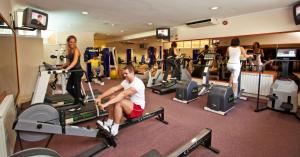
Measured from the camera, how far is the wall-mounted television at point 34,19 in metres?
4.02

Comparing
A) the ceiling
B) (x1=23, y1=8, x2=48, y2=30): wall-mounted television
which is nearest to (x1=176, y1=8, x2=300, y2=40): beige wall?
the ceiling

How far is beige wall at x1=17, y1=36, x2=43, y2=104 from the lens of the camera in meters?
4.62

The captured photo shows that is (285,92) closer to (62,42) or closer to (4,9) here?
(4,9)

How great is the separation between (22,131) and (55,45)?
6730mm

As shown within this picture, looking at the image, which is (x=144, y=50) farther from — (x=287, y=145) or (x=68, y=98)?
(x=287, y=145)

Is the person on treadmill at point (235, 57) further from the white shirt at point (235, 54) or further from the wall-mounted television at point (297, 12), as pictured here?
the wall-mounted television at point (297, 12)

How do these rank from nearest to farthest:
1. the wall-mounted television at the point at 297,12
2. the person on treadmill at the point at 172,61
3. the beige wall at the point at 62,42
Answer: the wall-mounted television at the point at 297,12 < the person on treadmill at the point at 172,61 < the beige wall at the point at 62,42

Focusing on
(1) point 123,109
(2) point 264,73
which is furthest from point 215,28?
(1) point 123,109

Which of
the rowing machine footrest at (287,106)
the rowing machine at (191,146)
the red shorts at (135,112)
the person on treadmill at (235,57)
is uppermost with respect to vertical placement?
the person on treadmill at (235,57)

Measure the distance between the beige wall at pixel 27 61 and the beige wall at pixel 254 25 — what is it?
5543mm

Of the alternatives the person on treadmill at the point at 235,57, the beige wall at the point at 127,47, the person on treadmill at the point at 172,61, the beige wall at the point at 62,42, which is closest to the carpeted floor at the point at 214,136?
the person on treadmill at the point at 235,57

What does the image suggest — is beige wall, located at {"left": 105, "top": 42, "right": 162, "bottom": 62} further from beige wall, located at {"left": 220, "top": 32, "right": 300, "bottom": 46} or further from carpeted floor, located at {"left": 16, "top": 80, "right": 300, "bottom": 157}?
carpeted floor, located at {"left": 16, "top": 80, "right": 300, "bottom": 157}

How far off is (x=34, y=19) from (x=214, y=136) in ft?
15.8

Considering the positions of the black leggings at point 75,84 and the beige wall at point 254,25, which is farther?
the beige wall at point 254,25
